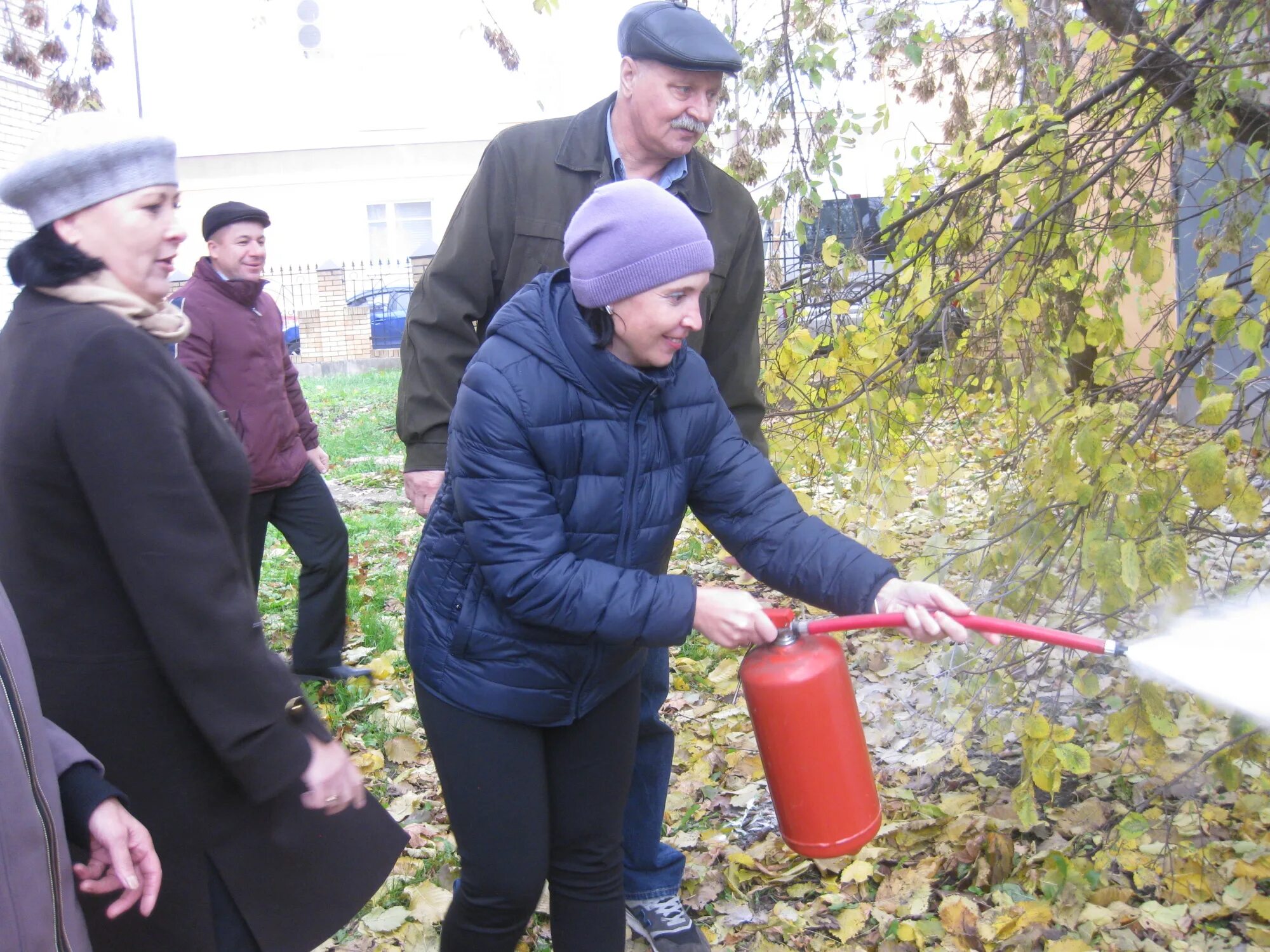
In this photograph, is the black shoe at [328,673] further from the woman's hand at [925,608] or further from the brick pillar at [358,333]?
the brick pillar at [358,333]

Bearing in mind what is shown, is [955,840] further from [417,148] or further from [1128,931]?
[417,148]

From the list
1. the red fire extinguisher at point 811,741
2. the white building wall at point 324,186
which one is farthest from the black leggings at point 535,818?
the white building wall at point 324,186

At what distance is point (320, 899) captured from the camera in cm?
202

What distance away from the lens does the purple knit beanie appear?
86.6 inches

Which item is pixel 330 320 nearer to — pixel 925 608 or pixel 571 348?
pixel 571 348

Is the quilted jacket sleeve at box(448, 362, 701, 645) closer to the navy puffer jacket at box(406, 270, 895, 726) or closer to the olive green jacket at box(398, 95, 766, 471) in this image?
the navy puffer jacket at box(406, 270, 895, 726)

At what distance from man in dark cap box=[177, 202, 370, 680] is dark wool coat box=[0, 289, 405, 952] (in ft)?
10.4

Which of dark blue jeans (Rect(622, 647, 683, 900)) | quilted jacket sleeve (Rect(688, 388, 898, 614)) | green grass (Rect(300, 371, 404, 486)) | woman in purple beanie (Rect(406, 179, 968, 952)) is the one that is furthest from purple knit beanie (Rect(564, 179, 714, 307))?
green grass (Rect(300, 371, 404, 486))

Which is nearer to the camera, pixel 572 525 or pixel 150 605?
pixel 150 605

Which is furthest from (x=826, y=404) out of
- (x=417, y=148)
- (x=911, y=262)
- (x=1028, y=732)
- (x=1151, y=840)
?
(x=417, y=148)

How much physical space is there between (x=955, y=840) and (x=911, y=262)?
1871 mm

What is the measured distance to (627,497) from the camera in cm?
230

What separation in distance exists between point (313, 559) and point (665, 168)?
2.87 metres

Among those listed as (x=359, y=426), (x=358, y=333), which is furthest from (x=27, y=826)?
(x=358, y=333)
